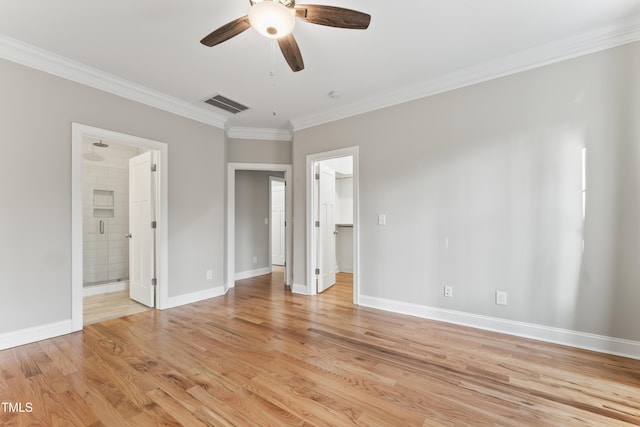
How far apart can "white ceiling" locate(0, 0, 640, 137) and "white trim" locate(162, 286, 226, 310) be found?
251 cm

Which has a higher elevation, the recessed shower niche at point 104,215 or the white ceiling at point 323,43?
the white ceiling at point 323,43

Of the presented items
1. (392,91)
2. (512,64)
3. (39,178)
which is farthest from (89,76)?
(512,64)

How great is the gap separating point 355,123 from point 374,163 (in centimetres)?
64

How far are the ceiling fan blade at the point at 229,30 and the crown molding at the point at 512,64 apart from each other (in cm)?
206

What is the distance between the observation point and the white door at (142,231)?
3582mm

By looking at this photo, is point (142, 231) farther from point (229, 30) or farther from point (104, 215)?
point (229, 30)

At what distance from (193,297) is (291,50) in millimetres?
3318

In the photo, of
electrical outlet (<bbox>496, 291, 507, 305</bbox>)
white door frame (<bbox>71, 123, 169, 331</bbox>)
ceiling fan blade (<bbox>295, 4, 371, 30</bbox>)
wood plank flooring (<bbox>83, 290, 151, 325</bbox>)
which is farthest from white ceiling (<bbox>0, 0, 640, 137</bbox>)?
wood plank flooring (<bbox>83, 290, 151, 325</bbox>)

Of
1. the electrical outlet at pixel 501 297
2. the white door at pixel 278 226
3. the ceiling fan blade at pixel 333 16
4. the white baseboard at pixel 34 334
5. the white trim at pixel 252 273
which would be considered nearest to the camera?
the ceiling fan blade at pixel 333 16

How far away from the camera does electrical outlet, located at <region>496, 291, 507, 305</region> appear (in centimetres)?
274

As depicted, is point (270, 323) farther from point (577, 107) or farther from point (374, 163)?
point (577, 107)

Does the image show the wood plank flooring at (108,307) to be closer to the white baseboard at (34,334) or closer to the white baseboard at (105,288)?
the white baseboard at (105,288)

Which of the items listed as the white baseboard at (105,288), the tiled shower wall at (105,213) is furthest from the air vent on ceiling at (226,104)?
the white baseboard at (105,288)

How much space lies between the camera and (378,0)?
1977mm
